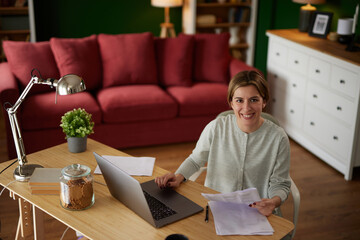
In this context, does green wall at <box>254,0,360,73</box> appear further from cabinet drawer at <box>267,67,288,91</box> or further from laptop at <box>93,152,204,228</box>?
laptop at <box>93,152,204,228</box>

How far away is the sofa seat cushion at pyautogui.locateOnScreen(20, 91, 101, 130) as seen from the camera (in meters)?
3.81

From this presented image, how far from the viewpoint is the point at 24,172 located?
2162 mm

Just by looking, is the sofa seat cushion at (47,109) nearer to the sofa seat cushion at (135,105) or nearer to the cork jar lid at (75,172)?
the sofa seat cushion at (135,105)

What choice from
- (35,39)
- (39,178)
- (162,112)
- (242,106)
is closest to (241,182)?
(242,106)

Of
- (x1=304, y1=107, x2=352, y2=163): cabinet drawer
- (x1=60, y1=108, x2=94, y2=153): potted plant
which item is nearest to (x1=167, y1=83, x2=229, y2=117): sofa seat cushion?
(x1=304, y1=107, x2=352, y2=163): cabinet drawer

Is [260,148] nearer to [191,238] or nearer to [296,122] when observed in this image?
[191,238]

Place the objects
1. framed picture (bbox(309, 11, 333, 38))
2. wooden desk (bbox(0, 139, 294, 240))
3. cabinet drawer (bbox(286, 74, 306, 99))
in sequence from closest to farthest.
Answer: wooden desk (bbox(0, 139, 294, 240)), cabinet drawer (bbox(286, 74, 306, 99)), framed picture (bbox(309, 11, 333, 38))

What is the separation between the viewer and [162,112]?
4.16m

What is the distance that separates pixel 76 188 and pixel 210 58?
2988mm

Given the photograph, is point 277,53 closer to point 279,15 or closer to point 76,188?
point 279,15

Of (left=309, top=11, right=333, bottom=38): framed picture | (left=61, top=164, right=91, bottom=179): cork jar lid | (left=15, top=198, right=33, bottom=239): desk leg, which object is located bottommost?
(left=15, top=198, right=33, bottom=239): desk leg

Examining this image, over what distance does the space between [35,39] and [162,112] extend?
6.87 ft

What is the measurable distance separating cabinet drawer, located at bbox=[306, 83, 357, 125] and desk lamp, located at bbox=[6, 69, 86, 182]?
247 cm

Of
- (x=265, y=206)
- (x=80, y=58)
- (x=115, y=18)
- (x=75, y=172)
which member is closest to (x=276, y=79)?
(x=80, y=58)
